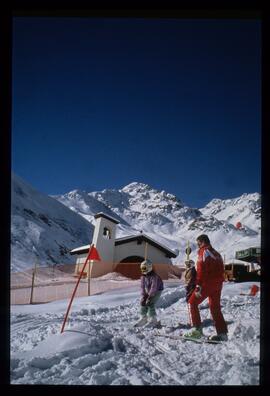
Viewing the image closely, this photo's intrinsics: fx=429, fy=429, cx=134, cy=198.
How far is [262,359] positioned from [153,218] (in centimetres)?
175

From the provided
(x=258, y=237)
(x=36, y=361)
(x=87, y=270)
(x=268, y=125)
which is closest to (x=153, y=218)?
(x=87, y=270)

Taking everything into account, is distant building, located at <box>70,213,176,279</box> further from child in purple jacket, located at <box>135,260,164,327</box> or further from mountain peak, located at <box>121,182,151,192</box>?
mountain peak, located at <box>121,182,151,192</box>

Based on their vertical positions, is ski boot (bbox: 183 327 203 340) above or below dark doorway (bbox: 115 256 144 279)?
below

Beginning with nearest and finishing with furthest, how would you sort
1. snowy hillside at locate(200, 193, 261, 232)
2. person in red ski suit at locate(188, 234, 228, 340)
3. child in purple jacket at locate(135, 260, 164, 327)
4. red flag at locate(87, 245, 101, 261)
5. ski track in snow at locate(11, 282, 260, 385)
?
ski track in snow at locate(11, 282, 260, 385) → snowy hillside at locate(200, 193, 261, 232) → person in red ski suit at locate(188, 234, 228, 340) → child in purple jacket at locate(135, 260, 164, 327) → red flag at locate(87, 245, 101, 261)

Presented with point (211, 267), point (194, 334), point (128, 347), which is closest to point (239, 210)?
point (211, 267)

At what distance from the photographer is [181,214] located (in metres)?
4.35

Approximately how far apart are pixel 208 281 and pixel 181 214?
2.42 ft

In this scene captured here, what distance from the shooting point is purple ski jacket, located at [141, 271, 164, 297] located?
4168mm

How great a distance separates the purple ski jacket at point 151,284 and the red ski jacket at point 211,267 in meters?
0.43

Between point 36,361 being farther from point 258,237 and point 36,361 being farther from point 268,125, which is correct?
point 268,125

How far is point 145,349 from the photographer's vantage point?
383 centimetres

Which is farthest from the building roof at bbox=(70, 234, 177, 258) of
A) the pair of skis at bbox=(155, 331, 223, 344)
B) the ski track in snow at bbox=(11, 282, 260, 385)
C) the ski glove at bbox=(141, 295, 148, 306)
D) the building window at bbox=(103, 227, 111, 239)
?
the pair of skis at bbox=(155, 331, 223, 344)

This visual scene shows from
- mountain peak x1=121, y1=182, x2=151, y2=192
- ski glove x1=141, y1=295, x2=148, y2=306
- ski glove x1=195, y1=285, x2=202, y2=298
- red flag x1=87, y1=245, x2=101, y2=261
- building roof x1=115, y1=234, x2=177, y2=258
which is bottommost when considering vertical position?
ski glove x1=141, y1=295, x2=148, y2=306

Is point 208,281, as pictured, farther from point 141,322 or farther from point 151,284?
point 141,322
